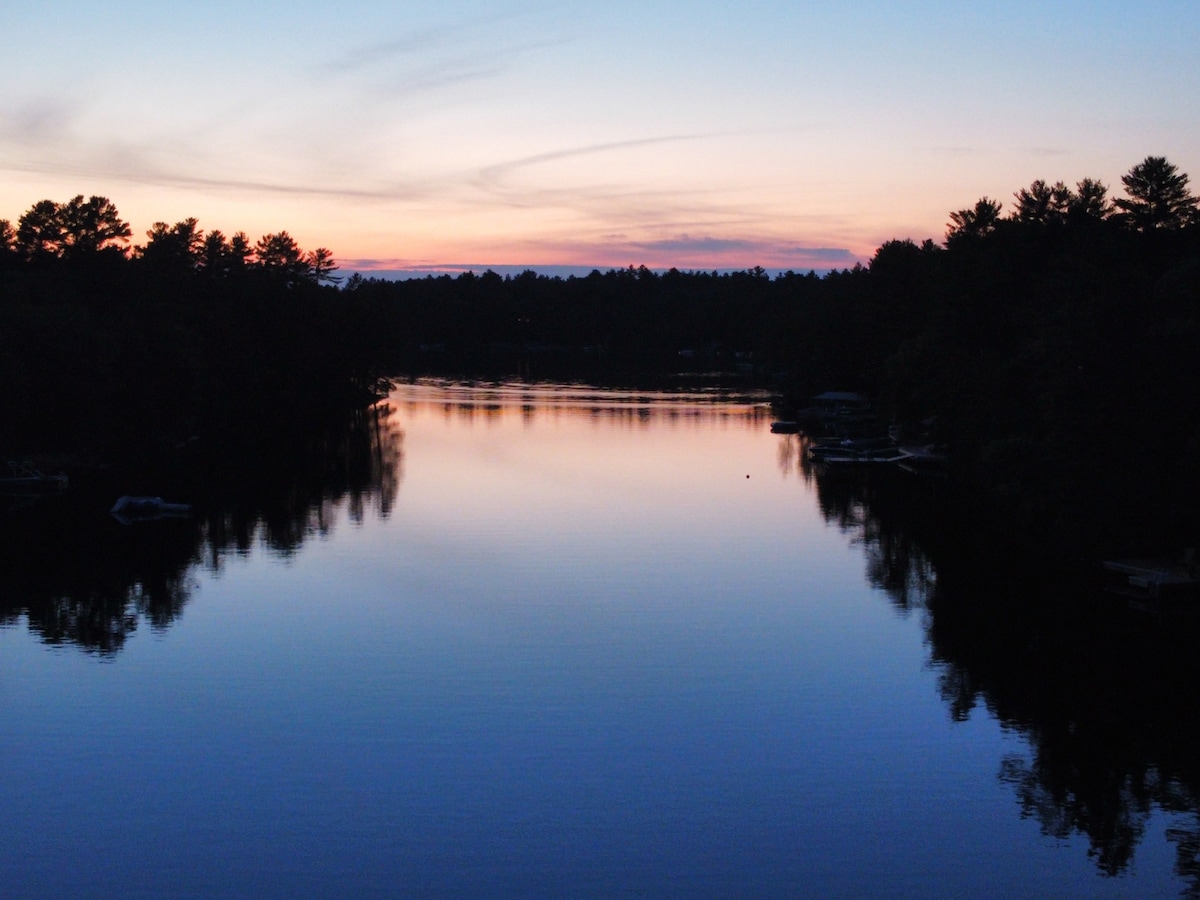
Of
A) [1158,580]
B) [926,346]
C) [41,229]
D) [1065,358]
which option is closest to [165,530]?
[1065,358]

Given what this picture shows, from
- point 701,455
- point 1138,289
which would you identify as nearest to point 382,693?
point 1138,289

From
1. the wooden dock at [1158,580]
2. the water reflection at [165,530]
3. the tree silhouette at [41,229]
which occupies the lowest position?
the water reflection at [165,530]

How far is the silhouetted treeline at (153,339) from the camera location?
68.8 m

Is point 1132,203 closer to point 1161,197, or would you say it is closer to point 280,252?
point 1161,197

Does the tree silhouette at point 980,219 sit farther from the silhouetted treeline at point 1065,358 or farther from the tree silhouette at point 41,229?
the tree silhouette at point 41,229

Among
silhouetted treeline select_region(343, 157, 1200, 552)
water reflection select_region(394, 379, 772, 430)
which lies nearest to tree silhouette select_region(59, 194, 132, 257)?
water reflection select_region(394, 379, 772, 430)

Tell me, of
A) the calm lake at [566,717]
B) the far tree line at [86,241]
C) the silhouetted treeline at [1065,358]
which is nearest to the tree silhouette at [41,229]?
the far tree line at [86,241]

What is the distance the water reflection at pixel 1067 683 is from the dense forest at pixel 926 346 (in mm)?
4061

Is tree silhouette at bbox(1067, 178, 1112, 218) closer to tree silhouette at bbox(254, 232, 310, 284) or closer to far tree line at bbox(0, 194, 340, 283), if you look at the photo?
far tree line at bbox(0, 194, 340, 283)

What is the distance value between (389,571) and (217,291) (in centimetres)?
7179

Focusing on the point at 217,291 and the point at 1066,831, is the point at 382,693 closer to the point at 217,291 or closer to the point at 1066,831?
the point at 1066,831

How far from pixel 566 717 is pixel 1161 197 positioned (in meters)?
46.1

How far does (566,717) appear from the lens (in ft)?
99.4

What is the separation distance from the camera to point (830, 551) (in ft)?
173
